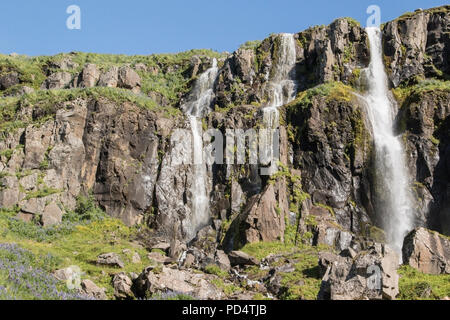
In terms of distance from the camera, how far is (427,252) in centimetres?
2064

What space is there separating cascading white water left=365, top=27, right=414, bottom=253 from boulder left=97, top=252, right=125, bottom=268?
63.7 ft

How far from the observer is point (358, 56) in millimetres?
41812

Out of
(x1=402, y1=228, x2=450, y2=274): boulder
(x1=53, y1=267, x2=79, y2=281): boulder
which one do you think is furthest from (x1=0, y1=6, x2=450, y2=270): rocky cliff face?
(x1=53, y1=267, x2=79, y2=281): boulder

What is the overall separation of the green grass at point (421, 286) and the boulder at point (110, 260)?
42.9 ft

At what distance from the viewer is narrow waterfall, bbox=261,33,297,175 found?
34412mm

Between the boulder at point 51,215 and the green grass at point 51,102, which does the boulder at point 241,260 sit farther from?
the green grass at point 51,102

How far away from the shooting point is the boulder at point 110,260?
65.9ft

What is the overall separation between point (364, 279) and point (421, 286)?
2780 mm

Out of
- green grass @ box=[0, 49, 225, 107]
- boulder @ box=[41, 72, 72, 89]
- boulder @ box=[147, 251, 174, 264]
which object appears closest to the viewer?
boulder @ box=[147, 251, 174, 264]

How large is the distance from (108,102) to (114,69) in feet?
31.1

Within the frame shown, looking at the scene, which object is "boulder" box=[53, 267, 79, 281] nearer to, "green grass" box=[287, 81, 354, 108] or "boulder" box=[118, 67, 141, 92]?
"green grass" box=[287, 81, 354, 108]

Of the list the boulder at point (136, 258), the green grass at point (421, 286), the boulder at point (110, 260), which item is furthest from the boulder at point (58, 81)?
the green grass at point (421, 286)

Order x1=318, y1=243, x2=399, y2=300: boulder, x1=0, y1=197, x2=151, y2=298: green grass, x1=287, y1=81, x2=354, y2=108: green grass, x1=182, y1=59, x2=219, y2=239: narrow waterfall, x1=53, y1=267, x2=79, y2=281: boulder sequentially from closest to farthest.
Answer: x1=318, y1=243, x2=399, y2=300: boulder → x1=53, y1=267, x2=79, y2=281: boulder → x1=0, y1=197, x2=151, y2=298: green grass → x1=182, y1=59, x2=219, y2=239: narrow waterfall → x1=287, y1=81, x2=354, y2=108: green grass
